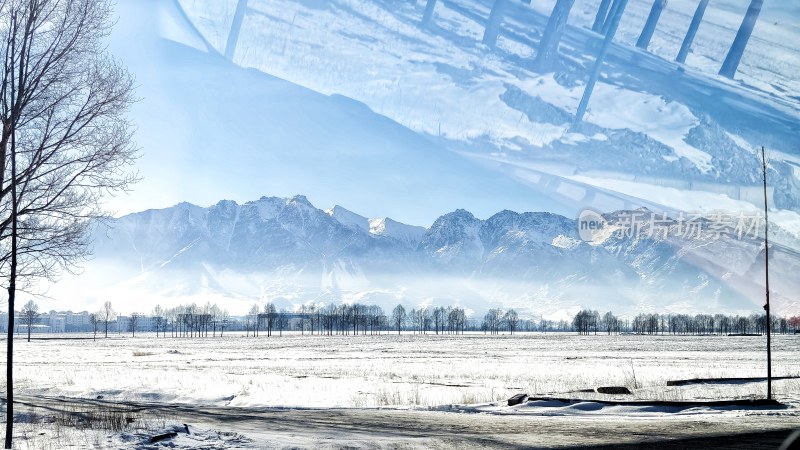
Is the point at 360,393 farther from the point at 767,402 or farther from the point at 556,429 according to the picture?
the point at 767,402

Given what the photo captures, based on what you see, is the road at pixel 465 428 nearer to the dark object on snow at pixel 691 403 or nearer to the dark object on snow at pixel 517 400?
the dark object on snow at pixel 691 403

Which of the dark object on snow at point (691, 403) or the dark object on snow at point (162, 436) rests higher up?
the dark object on snow at point (162, 436)

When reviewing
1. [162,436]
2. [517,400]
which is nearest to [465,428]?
[517,400]

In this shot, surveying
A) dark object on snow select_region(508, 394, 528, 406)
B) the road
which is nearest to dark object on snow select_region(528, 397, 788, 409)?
dark object on snow select_region(508, 394, 528, 406)

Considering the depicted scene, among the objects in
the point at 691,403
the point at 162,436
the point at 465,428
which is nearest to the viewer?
the point at 162,436

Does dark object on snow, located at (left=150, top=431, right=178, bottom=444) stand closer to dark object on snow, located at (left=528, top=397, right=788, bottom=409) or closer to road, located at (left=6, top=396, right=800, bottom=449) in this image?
road, located at (left=6, top=396, right=800, bottom=449)

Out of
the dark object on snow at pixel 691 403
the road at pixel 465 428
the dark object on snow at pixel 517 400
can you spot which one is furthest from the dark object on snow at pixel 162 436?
the dark object on snow at pixel 691 403

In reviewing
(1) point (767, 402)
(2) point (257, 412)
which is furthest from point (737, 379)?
(2) point (257, 412)

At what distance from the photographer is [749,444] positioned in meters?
15.9

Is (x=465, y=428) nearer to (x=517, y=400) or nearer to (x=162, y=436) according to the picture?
(x=517, y=400)

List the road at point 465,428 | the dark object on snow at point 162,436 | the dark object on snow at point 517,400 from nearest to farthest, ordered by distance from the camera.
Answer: the dark object on snow at point 162,436 < the road at point 465,428 < the dark object on snow at point 517,400

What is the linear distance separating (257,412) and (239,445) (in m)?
9.15

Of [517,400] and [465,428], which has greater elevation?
[465,428]

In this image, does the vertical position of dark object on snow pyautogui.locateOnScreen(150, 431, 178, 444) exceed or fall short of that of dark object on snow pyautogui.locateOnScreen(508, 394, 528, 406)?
it exceeds it
